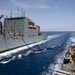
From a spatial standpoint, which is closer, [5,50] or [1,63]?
[1,63]

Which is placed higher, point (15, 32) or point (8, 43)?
point (15, 32)

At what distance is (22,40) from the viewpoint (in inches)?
2272

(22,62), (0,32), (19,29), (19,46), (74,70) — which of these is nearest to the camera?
(74,70)

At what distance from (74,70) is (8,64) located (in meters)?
13.9

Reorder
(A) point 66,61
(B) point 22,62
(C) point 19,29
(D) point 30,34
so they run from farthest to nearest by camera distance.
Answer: (D) point 30,34
(C) point 19,29
(B) point 22,62
(A) point 66,61

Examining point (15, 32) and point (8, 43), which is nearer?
point (8, 43)

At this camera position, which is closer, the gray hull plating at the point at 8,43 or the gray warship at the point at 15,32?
the gray hull plating at the point at 8,43

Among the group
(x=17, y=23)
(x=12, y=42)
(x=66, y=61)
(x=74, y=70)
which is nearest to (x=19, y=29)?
(x=17, y=23)

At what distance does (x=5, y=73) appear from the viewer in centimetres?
2675

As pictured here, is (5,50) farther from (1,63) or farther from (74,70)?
(74,70)

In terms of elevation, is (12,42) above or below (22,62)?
above

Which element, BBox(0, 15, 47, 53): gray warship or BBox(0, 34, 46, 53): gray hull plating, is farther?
BBox(0, 15, 47, 53): gray warship

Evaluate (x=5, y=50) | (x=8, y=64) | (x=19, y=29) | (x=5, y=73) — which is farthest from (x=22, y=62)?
(x=19, y=29)

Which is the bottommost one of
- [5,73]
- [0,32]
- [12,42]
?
[5,73]
